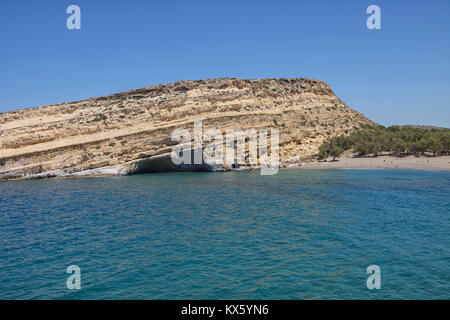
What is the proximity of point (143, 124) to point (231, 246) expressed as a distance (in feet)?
107

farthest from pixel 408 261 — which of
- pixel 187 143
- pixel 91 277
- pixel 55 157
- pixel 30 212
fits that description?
pixel 55 157

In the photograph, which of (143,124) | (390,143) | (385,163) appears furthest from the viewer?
(390,143)

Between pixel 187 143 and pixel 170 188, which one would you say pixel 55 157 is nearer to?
pixel 187 143

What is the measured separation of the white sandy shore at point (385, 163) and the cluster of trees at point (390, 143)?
1290 mm

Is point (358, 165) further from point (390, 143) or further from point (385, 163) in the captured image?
point (390, 143)

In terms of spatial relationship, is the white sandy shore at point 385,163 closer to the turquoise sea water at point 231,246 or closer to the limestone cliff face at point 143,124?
the limestone cliff face at point 143,124

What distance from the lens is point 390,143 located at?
145 feet

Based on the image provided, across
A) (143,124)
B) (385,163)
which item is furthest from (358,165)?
(143,124)

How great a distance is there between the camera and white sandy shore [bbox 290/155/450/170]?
3768 centimetres

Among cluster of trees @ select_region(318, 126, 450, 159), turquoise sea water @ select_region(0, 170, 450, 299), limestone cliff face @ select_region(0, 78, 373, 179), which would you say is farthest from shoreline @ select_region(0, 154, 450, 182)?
turquoise sea water @ select_region(0, 170, 450, 299)

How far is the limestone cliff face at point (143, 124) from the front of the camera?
38919mm

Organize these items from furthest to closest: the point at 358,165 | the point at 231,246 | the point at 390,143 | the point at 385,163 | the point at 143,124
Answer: the point at 390,143, the point at 143,124, the point at 358,165, the point at 385,163, the point at 231,246
